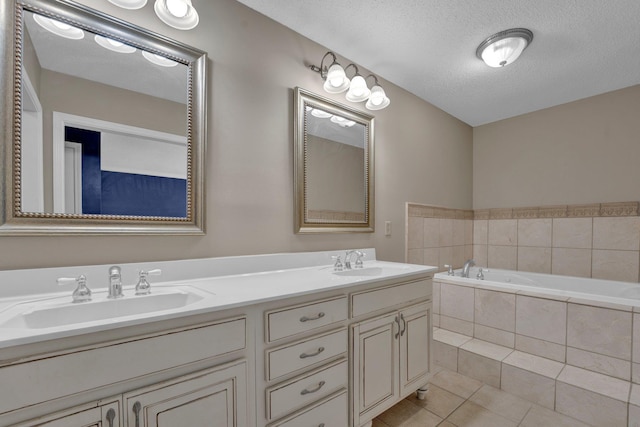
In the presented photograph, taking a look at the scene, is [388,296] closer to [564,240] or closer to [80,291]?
[80,291]

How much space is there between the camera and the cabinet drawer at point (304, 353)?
3.41 ft

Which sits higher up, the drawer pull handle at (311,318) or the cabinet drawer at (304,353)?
the drawer pull handle at (311,318)

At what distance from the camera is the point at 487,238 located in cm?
325

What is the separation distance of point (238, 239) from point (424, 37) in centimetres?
167

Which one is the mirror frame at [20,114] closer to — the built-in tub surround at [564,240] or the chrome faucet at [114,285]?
the chrome faucet at [114,285]

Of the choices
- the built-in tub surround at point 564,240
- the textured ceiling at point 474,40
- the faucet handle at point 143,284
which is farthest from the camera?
the built-in tub surround at point 564,240

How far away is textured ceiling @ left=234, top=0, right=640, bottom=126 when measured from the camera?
155cm

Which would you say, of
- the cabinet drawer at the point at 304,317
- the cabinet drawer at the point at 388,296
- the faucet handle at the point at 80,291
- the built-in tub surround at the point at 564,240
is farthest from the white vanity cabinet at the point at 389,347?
the built-in tub surround at the point at 564,240

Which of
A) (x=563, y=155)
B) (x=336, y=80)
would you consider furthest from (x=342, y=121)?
(x=563, y=155)

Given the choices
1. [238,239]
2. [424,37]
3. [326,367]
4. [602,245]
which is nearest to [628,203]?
[602,245]

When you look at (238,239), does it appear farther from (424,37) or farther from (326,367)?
(424,37)

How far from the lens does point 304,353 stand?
1.13m

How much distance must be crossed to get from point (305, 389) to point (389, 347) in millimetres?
540

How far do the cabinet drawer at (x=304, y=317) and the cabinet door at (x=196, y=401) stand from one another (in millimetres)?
159
